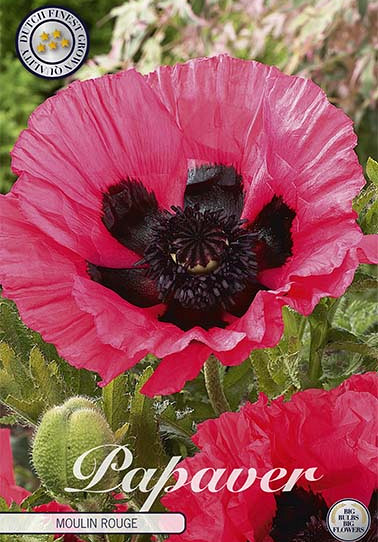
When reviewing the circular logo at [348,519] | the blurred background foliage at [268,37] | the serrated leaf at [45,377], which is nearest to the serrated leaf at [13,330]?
the serrated leaf at [45,377]

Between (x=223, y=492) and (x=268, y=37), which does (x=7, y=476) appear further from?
(x=268, y=37)

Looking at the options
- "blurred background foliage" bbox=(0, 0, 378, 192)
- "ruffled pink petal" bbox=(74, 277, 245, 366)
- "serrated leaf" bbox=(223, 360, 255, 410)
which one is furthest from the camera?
"blurred background foliage" bbox=(0, 0, 378, 192)

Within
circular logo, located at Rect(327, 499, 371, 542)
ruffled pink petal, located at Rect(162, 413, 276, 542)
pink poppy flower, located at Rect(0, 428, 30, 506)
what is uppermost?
ruffled pink petal, located at Rect(162, 413, 276, 542)

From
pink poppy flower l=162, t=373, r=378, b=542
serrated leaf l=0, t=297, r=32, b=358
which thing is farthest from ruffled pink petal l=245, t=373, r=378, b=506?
serrated leaf l=0, t=297, r=32, b=358

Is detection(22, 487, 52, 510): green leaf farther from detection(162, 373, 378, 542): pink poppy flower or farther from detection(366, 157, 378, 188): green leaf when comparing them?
detection(366, 157, 378, 188): green leaf

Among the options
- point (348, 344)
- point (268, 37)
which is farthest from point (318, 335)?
point (268, 37)

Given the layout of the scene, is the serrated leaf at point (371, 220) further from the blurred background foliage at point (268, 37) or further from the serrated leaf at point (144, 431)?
the blurred background foliage at point (268, 37)

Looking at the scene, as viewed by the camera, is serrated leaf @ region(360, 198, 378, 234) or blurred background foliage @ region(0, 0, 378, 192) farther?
blurred background foliage @ region(0, 0, 378, 192)

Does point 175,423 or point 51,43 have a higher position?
point 51,43
